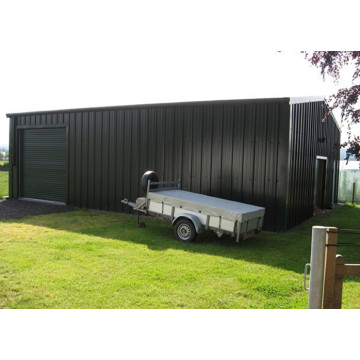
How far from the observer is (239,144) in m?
10.3

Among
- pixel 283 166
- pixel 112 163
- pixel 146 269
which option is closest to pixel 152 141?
pixel 112 163

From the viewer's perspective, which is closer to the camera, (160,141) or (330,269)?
(330,269)

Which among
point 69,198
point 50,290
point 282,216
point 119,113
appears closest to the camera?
point 50,290

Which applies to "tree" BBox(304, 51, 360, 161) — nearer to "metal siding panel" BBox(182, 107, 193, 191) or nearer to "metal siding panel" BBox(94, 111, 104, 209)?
"metal siding panel" BBox(182, 107, 193, 191)

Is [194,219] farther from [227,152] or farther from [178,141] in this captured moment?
[178,141]

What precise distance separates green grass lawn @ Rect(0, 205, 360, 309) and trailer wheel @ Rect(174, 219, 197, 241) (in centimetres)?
19

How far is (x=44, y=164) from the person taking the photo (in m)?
14.9

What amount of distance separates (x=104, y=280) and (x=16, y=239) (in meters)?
3.55

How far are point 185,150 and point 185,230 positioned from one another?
348 centimetres

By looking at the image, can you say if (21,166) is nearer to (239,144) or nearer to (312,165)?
(239,144)

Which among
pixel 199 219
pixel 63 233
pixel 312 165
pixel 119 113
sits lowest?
pixel 63 233

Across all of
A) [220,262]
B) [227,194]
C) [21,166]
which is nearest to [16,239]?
[220,262]

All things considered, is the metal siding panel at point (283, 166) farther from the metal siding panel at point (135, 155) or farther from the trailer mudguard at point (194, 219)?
the metal siding panel at point (135, 155)

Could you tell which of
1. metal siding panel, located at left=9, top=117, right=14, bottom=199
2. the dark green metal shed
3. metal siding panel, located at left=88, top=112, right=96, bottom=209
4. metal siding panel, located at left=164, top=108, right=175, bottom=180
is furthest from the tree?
metal siding panel, located at left=9, top=117, right=14, bottom=199
